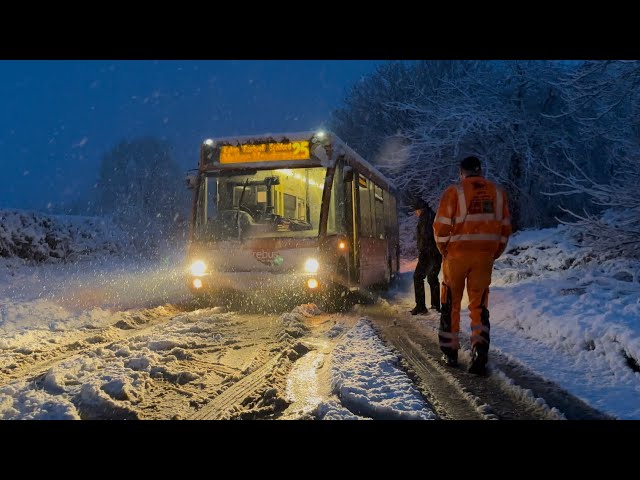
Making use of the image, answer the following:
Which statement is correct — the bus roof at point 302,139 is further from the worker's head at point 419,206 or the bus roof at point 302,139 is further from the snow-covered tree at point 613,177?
the snow-covered tree at point 613,177

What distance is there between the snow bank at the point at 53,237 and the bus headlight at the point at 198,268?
33.3ft

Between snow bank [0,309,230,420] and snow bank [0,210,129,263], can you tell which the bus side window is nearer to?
snow bank [0,309,230,420]

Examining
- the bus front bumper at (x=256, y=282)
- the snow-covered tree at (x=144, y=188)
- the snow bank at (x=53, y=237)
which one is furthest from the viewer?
the snow-covered tree at (x=144, y=188)

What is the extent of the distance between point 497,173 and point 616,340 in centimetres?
1498

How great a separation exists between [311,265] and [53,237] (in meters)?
14.4

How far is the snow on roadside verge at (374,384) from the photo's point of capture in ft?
11.6

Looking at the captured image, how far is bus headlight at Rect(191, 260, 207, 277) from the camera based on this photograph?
9383 mm

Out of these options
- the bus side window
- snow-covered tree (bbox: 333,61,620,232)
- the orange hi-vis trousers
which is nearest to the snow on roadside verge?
the orange hi-vis trousers

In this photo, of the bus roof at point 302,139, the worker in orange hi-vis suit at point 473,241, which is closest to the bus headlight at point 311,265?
the bus roof at point 302,139

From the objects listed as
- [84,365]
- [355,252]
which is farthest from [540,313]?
[84,365]

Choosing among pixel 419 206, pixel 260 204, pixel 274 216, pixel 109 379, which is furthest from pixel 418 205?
pixel 109 379

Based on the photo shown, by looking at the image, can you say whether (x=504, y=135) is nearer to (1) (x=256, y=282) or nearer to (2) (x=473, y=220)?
(1) (x=256, y=282)

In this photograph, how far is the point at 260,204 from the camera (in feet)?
31.8
